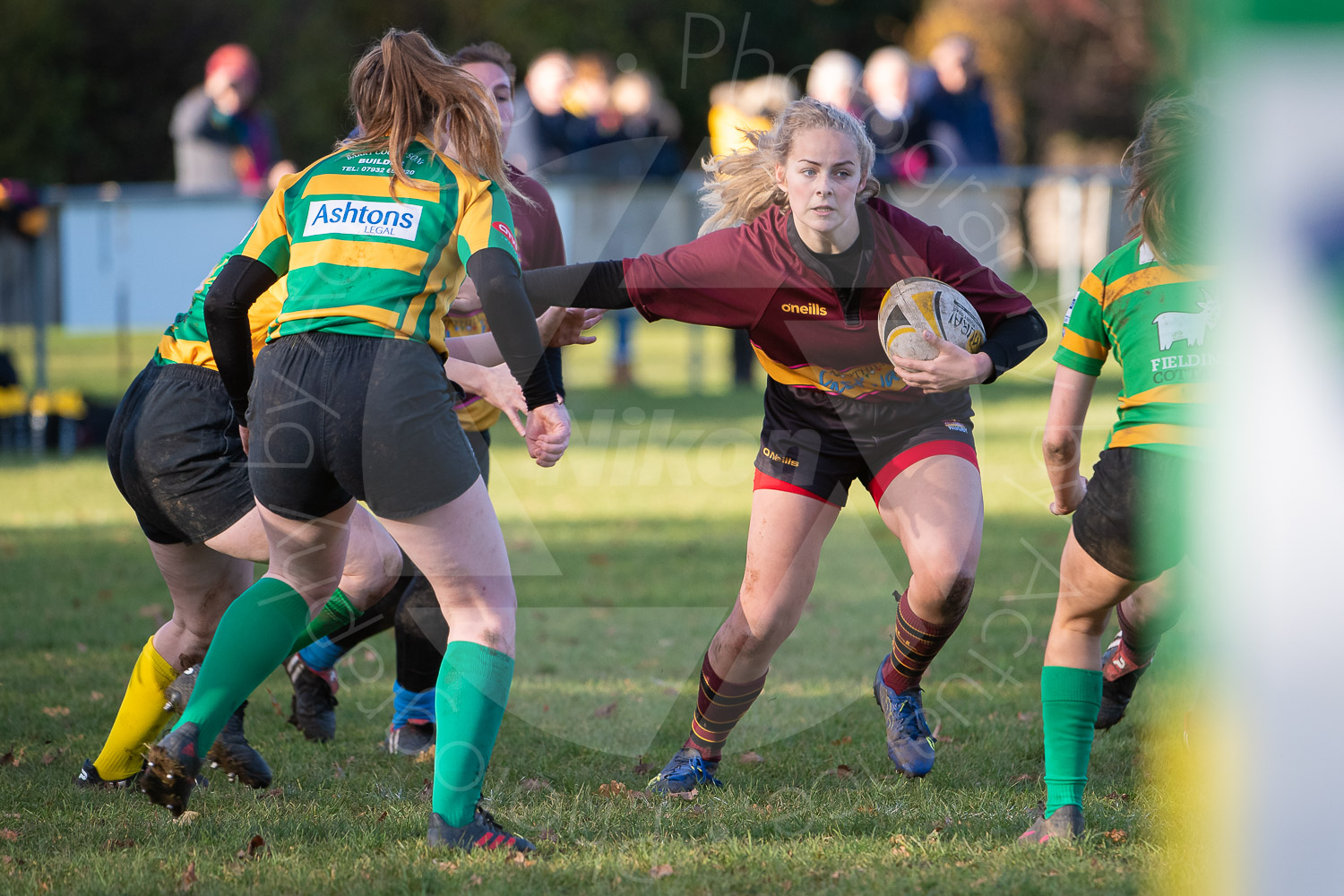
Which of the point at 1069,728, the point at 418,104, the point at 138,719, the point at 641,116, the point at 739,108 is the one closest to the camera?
the point at 418,104

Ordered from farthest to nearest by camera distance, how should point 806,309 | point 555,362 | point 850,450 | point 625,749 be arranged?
1. point 555,362
2. point 625,749
3. point 850,450
4. point 806,309

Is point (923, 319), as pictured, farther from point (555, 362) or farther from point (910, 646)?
point (555, 362)

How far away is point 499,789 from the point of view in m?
4.07

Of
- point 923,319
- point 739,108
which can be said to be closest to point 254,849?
point 923,319

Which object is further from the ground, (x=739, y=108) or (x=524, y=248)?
(x=739, y=108)

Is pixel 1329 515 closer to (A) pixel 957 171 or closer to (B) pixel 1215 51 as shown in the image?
(B) pixel 1215 51

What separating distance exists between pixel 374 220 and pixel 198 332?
1040mm

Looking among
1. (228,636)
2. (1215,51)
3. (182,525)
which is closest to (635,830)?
(228,636)

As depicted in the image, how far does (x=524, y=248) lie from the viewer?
185 inches

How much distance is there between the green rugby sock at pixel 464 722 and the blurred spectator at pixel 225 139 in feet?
34.5

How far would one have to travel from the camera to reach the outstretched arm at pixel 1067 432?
11.6ft

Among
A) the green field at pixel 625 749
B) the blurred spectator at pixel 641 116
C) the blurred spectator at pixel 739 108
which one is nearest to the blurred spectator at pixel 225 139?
the blurred spectator at pixel 641 116

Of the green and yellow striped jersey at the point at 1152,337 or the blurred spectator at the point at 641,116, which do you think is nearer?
the green and yellow striped jersey at the point at 1152,337

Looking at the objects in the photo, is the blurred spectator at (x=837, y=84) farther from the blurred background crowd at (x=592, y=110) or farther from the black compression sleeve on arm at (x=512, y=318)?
the black compression sleeve on arm at (x=512, y=318)
